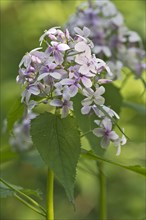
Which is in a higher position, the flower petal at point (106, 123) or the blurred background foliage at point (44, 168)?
the flower petal at point (106, 123)

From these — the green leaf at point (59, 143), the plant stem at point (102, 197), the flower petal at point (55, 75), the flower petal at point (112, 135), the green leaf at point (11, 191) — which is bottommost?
the plant stem at point (102, 197)

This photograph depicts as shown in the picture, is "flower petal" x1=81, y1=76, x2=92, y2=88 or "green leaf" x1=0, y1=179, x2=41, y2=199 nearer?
"flower petal" x1=81, y1=76, x2=92, y2=88

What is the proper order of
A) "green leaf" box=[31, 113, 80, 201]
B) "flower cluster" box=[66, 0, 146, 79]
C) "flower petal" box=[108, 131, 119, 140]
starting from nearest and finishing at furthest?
1. "green leaf" box=[31, 113, 80, 201]
2. "flower petal" box=[108, 131, 119, 140]
3. "flower cluster" box=[66, 0, 146, 79]

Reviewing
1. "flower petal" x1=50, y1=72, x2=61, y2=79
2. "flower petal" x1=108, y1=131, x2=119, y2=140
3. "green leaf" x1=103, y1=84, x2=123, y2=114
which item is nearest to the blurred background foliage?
"green leaf" x1=103, y1=84, x2=123, y2=114

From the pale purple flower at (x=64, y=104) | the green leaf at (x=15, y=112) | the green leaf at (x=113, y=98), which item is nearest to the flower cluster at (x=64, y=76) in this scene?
the pale purple flower at (x=64, y=104)

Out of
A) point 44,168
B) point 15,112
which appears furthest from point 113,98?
point 44,168

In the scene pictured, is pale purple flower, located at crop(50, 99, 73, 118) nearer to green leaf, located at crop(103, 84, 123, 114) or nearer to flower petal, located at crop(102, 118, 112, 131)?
flower petal, located at crop(102, 118, 112, 131)

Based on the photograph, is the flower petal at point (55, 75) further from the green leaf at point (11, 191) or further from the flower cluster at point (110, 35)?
the flower cluster at point (110, 35)
